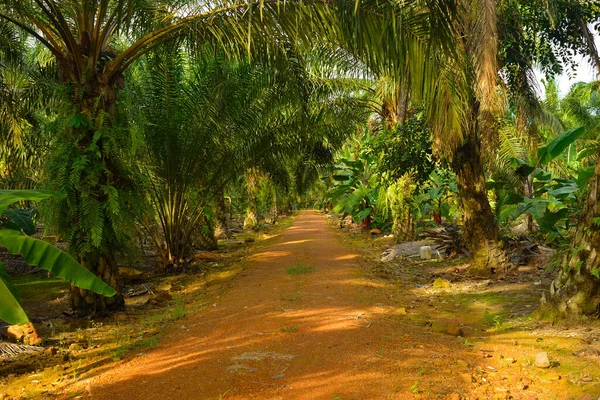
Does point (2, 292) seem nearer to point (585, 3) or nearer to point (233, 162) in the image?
point (233, 162)

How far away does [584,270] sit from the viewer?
4.81 m

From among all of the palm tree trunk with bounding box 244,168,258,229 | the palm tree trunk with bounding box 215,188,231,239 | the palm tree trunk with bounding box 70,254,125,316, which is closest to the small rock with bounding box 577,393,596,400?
the palm tree trunk with bounding box 70,254,125,316

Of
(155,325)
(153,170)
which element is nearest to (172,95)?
(153,170)

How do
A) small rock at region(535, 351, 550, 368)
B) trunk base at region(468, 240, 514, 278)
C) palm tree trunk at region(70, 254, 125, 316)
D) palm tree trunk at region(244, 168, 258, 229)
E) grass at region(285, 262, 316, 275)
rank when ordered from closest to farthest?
small rock at region(535, 351, 550, 368) → palm tree trunk at region(70, 254, 125, 316) → trunk base at region(468, 240, 514, 278) → grass at region(285, 262, 316, 275) → palm tree trunk at region(244, 168, 258, 229)

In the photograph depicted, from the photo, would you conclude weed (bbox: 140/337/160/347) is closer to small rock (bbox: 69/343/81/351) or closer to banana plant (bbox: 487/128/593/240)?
small rock (bbox: 69/343/81/351)

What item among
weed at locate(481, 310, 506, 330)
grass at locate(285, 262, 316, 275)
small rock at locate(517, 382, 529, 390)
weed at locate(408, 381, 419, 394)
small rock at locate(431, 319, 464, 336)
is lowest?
weed at locate(481, 310, 506, 330)

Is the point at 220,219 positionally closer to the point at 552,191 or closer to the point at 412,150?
the point at 412,150

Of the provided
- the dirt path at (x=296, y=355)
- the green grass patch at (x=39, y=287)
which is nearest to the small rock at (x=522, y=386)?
the dirt path at (x=296, y=355)

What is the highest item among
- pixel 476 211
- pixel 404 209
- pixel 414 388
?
pixel 476 211

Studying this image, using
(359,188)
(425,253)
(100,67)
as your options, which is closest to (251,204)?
(359,188)

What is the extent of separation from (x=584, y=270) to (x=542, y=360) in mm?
1316

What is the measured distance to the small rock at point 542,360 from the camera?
396 centimetres

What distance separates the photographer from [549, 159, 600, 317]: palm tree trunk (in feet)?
15.5

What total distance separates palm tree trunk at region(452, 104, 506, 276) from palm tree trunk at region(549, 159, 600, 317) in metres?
2.99
